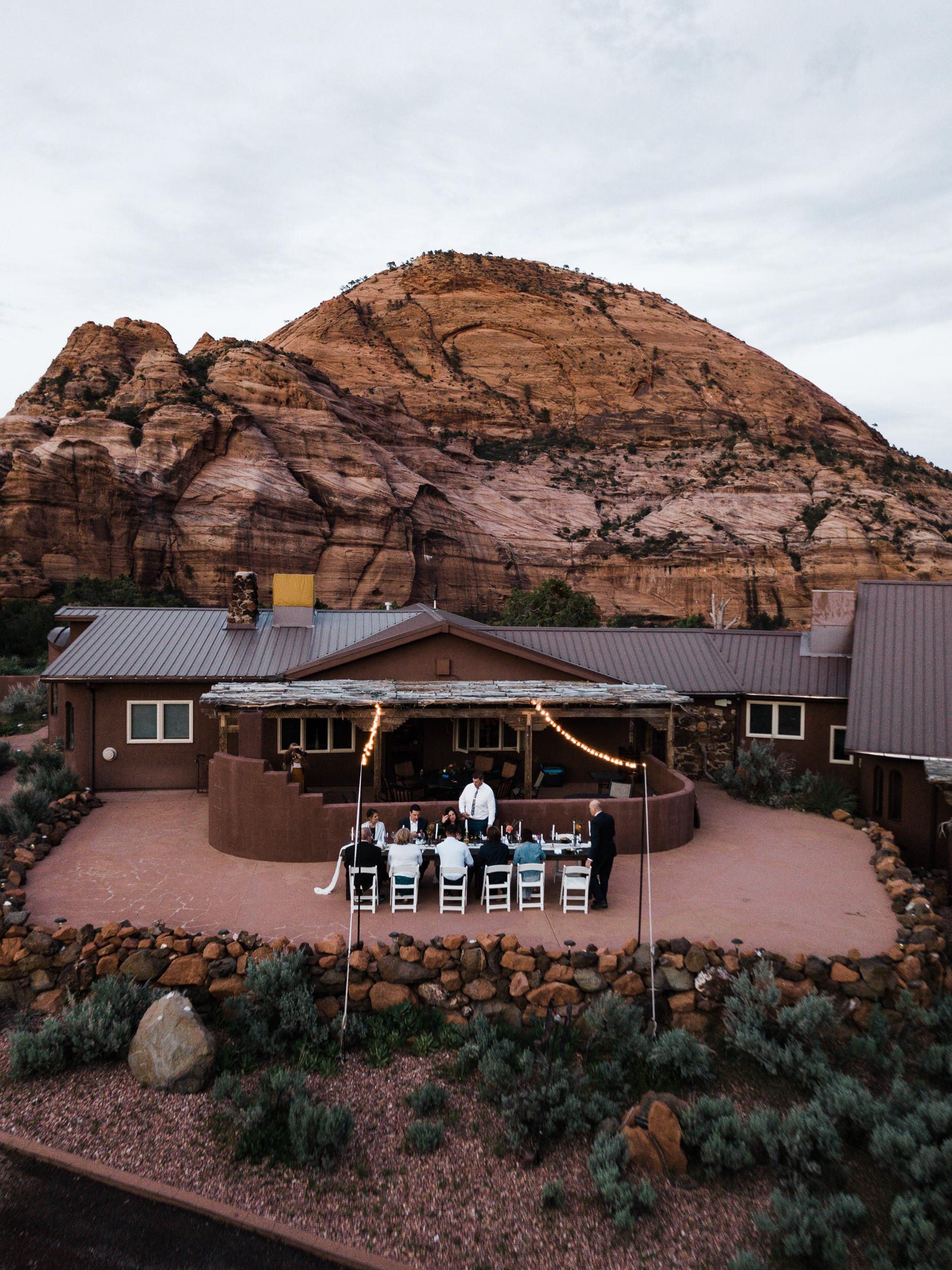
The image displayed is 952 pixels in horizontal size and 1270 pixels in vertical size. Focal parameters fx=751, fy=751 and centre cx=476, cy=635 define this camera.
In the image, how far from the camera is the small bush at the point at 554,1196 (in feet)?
22.7

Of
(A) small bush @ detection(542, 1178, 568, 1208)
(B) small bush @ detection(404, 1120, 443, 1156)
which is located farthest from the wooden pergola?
(A) small bush @ detection(542, 1178, 568, 1208)

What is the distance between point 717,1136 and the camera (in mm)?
7289

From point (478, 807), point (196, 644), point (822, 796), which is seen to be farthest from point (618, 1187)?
point (196, 644)

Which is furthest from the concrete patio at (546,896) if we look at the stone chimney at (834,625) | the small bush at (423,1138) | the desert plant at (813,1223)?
the stone chimney at (834,625)

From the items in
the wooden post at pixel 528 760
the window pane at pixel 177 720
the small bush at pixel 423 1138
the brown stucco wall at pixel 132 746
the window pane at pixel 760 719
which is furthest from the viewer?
the window pane at pixel 760 719

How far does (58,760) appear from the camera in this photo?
18859 mm

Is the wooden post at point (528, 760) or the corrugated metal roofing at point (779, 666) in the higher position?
the corrugated metal roofing at point (779, 666)

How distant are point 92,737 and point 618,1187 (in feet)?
50.7

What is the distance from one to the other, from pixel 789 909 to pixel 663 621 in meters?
49.6

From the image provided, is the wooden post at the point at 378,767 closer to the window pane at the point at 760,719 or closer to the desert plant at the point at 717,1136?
the desert plant at the point at 717,1136

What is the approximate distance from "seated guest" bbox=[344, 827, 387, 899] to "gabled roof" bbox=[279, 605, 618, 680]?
21.6 ft

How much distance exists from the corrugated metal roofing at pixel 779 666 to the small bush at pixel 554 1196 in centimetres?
1491

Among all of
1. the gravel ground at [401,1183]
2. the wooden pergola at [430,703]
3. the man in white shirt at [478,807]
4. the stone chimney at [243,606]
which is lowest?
the gravel ground at [401,1183]

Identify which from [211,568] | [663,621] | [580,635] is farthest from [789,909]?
[663,621]
